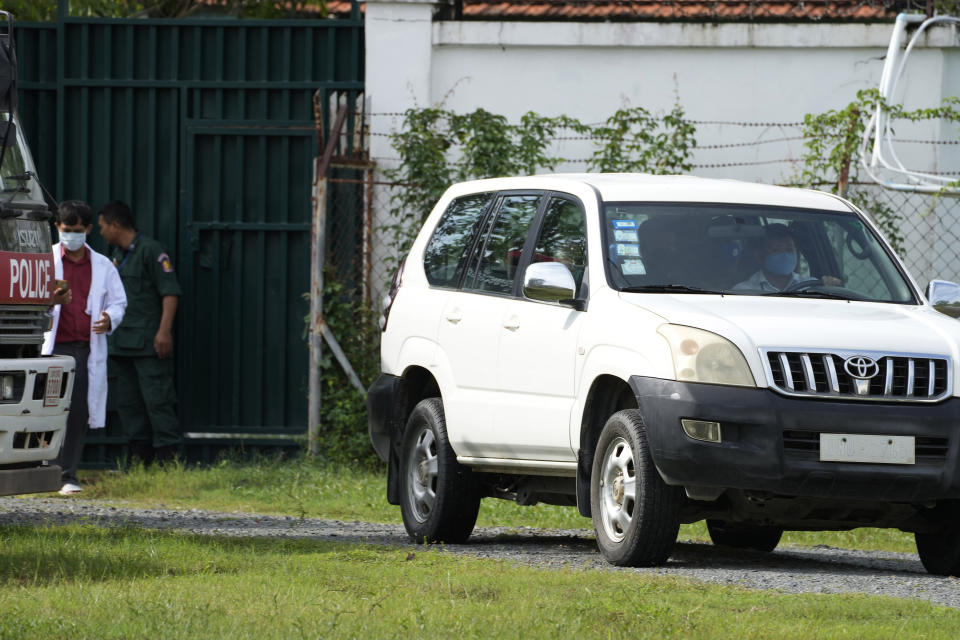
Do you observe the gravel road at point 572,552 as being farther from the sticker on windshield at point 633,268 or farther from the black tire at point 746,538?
the sticker on windshield at point 633,268

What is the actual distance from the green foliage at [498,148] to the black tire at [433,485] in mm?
4210

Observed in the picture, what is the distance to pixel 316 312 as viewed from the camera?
13.1 m

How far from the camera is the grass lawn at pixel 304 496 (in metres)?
10.5

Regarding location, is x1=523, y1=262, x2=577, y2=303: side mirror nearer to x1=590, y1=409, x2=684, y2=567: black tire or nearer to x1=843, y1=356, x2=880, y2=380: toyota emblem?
x1=590, y1=409, x2=684, y2=567: black tire

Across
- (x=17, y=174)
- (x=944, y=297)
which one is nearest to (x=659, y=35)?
(x=944, y=297)

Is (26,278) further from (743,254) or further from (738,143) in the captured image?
(738,143)

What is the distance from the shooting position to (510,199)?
8906 mm

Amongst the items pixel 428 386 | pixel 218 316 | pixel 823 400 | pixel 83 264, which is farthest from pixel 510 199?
pixel 218 316

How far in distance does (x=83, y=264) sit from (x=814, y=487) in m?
6.79

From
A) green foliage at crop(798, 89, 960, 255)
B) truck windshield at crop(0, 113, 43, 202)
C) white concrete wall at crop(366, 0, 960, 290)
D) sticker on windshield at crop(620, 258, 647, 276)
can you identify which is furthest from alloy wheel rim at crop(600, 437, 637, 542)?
white concrete wall at crop(366, 0, 960, 290)

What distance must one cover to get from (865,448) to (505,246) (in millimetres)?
2437

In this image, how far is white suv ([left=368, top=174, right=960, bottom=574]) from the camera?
22.9 ft

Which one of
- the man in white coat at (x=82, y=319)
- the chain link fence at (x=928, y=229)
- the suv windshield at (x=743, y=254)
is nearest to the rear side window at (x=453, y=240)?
the suv windshield at (x=743, y=254)

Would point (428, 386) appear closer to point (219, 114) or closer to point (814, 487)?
point (814, 487)
